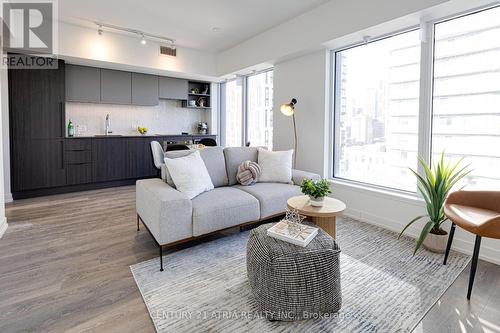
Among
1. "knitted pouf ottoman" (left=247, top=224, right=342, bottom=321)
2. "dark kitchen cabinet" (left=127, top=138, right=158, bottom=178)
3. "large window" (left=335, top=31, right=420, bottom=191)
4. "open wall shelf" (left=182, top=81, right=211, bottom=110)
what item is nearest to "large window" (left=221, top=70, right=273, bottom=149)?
"open wall shelf" (left=182, top=81, right=211, bottom=110)

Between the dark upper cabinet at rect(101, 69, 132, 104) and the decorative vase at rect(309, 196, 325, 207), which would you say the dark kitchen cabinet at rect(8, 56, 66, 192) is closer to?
the dark upper cabinet at rect(101, 69, 132, 104)

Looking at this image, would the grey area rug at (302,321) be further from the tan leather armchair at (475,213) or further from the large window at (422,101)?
the large window at (422,101)

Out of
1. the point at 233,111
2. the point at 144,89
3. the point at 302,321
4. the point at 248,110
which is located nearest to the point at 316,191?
the point at 302,321

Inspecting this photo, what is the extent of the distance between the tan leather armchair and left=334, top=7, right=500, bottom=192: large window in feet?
1.60

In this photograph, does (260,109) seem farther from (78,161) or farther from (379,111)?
(78,161)

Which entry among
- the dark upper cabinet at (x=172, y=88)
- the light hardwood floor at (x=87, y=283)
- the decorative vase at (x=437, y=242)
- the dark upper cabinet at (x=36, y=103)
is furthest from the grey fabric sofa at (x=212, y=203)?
the dark upper cabinet at (x=172, y=88)

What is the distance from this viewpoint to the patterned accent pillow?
3213mm

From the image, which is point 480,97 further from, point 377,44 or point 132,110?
point 132,110

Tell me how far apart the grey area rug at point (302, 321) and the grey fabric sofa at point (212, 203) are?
0.93 ft

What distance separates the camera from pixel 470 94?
266cm

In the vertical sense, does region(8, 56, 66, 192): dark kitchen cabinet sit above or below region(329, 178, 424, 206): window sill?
above

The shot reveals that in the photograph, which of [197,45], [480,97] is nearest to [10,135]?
[197,45]

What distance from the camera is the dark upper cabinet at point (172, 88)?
19.0 feet

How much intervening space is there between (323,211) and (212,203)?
1.00 metres
